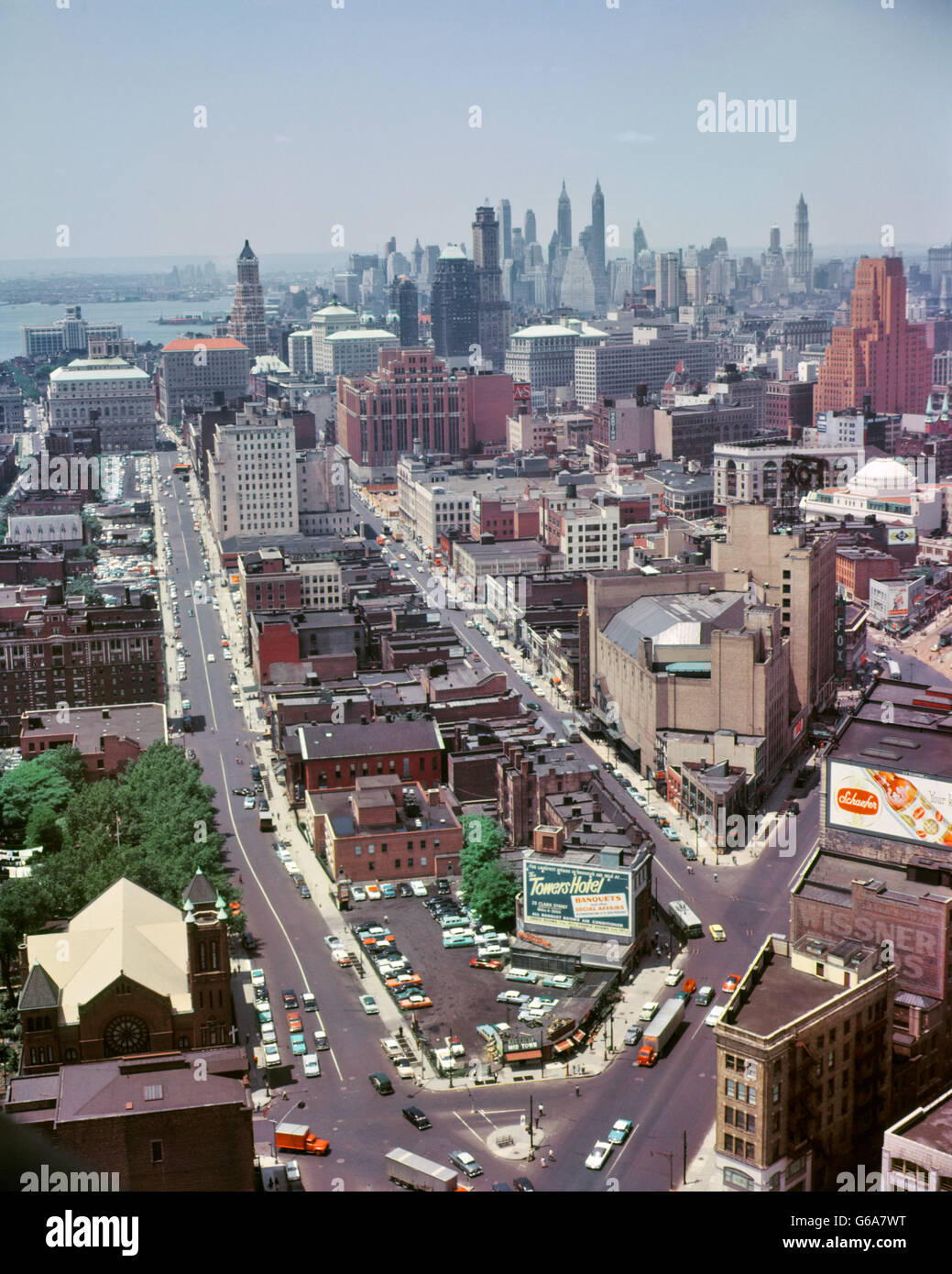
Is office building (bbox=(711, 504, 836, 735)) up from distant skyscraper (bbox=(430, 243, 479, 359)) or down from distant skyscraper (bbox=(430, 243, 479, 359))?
down

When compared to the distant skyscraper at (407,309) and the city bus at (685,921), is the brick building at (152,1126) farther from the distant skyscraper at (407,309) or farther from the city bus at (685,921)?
the distant skyscraper at (407,309)

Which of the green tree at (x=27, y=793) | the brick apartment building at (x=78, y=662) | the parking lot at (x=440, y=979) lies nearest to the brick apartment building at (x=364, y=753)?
the parking lot at (x=440, y=979)

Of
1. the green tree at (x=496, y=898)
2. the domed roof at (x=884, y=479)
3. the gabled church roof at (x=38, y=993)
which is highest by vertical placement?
the domed roof at (x=884, y=479)

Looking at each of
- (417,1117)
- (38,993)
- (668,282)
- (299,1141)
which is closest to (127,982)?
(38,993)

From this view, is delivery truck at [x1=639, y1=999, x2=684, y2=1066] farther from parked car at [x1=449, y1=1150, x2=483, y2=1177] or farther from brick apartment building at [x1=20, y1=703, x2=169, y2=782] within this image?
brick apartment building at [x1=20, y1=703, x2=169, y2=782]

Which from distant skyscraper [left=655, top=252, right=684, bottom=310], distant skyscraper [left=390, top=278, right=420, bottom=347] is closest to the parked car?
distant skyscraper [left=390, top=278, right=420, bottom=347]

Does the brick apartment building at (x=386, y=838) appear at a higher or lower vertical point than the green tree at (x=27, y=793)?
lower
